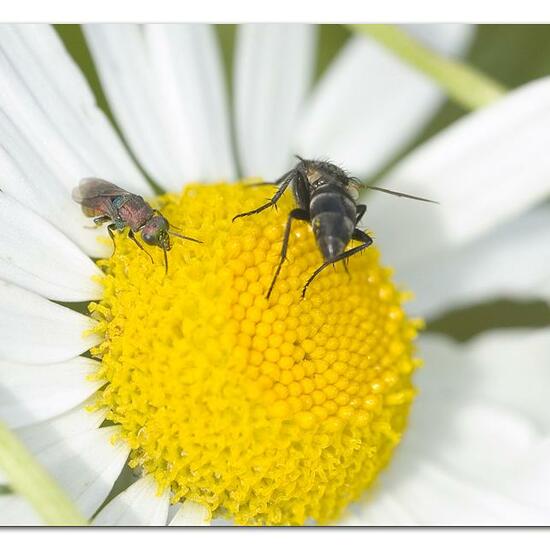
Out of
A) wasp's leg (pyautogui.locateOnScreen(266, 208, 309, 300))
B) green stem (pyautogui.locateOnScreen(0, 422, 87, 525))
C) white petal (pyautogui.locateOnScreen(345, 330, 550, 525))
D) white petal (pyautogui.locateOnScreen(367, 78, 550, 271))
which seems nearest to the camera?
green stem (pyautogui.locateOnScreen(0, 422, 87, 525))

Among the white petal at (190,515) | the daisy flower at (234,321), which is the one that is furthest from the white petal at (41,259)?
the white petal at (190,515)

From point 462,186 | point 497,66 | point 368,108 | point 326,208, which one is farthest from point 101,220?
point 497,66

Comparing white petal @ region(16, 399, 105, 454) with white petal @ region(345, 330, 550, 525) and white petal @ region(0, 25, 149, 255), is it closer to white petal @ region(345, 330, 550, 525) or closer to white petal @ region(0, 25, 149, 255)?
white petal @ region(0, 25, 149, 255)

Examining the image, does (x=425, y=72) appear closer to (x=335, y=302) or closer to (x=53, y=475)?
(x=335, y=302)

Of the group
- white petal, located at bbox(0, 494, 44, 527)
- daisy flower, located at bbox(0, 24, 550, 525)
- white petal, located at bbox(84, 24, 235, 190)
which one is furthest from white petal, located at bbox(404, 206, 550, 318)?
white petal, located at bbox(0, 494, 44, 527)

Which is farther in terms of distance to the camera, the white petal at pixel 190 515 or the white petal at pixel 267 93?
the white petal at pixel 267 93

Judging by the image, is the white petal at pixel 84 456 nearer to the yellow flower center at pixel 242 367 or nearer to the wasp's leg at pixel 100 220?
the yellow flower center at pixel 242 367
